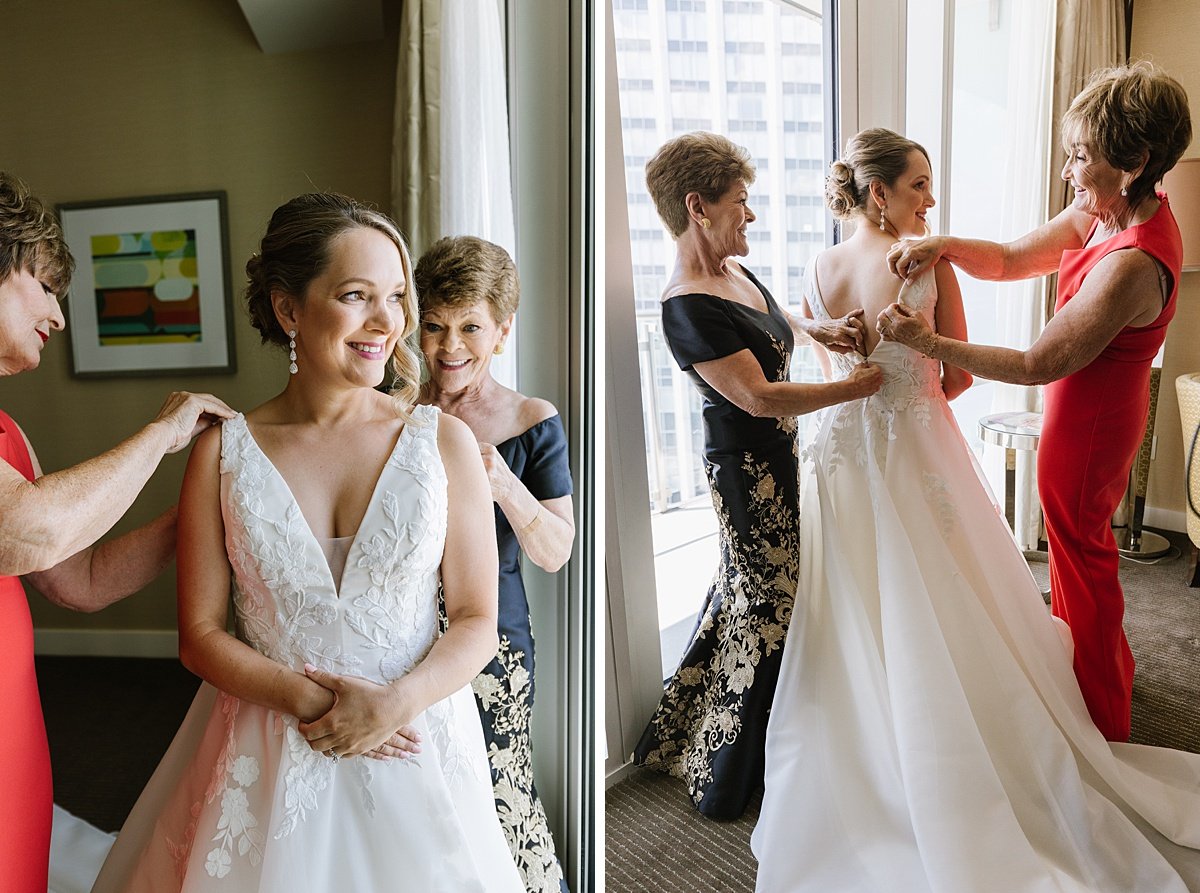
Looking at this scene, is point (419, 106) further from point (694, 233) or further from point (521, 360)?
point (694, 233)

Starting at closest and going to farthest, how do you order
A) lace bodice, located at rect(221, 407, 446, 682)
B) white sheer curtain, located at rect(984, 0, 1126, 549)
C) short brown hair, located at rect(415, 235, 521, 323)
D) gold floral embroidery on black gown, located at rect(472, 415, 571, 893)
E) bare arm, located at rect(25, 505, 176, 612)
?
lace bodice, located at rect(221, 407, 446, 682), bare arm, located at rect(25, 505, 176, 612), short brown hair, located at rect(415, 235, 521, 323), gold floral embroidery on black gown, located at rect(472, 415, 571, 893), white sheer curtain, located at rect(984, 0, 1126, 549)

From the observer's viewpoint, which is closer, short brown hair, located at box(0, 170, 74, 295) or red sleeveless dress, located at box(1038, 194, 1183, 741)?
short brown hair, located at box(0, 170, 74, 295)

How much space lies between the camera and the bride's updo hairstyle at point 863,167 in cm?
174

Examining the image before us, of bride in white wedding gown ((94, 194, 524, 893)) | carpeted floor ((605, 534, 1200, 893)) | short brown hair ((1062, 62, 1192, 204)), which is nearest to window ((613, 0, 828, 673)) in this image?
carpeted floor ((605, 534, 1200, 893))

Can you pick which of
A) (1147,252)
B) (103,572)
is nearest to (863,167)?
→ (1147,252)

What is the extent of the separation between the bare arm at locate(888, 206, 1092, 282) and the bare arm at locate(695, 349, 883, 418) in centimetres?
26

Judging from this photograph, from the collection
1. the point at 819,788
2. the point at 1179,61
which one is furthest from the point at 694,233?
the point at 819,788

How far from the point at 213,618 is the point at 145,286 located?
0.57 metres

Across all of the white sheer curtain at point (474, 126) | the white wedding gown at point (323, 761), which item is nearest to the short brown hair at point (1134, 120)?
the white sheer curtain at point (474, 126)

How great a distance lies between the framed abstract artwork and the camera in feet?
4.10

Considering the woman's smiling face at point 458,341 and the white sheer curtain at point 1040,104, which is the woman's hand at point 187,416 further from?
the white sheer curtain at point 1040,104

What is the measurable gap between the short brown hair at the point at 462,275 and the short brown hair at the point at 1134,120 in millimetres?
1083

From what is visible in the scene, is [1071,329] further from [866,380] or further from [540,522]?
[540,522]

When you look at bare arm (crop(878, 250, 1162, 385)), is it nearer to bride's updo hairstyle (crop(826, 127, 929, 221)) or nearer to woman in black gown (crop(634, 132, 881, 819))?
woman in black gown (crop(634, 132, 881, 819))
